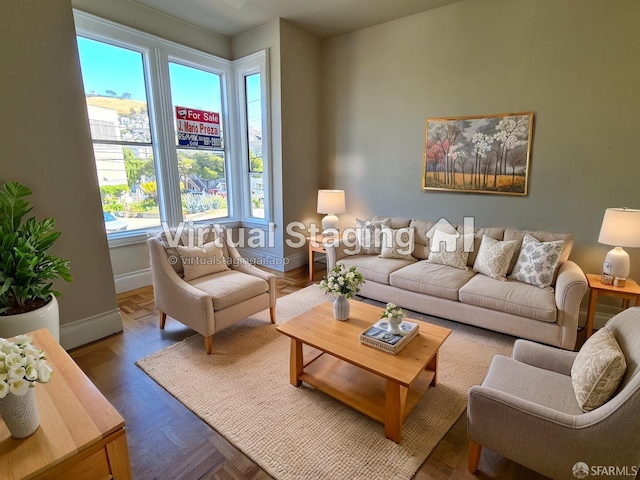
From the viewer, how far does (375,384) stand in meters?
2.12

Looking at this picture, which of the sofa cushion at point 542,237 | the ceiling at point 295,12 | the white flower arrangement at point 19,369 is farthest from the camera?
the ceiling at point 295,12

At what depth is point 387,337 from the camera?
1.99m

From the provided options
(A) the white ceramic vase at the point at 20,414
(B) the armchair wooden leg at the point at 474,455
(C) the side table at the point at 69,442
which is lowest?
(B) the armchair wooden leg at the point at 474,455

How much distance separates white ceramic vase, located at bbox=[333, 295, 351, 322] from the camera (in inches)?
90.7

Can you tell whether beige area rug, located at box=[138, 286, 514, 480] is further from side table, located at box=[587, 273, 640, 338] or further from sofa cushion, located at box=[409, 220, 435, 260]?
sofa cushion, located at box=[409, 220, 435, 260]

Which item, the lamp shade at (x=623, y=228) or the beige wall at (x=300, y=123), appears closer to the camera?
the lamp shade at (x=623, y=228)

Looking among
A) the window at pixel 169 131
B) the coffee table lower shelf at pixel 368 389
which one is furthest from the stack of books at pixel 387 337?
the window at pixel 169 131

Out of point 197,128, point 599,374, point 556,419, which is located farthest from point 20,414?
point 197,128

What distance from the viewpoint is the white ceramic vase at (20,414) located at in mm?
915

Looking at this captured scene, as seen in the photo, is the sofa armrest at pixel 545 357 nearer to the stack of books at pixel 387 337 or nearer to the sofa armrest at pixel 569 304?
the stack of books at pixel 387 337

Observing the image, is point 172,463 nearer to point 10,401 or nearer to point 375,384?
point 10,401

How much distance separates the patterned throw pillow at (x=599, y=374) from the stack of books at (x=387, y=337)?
0.81 metres

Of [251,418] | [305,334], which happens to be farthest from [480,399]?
[251,418]

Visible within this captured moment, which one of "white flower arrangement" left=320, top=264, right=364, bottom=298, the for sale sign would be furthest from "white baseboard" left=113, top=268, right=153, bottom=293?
"white flower arrangement" left=320, top=264, right=364, bottom=298
